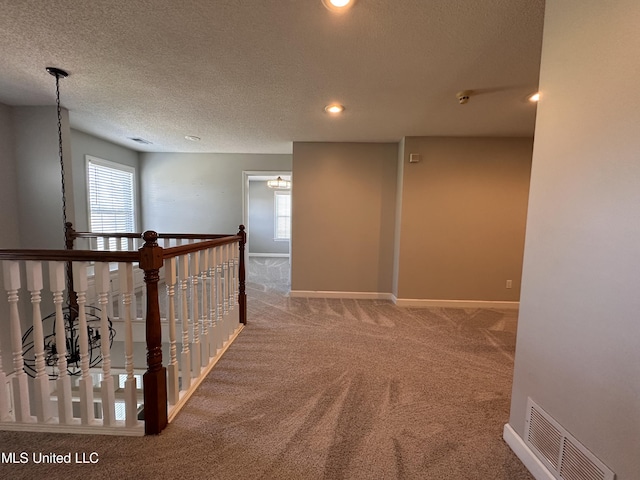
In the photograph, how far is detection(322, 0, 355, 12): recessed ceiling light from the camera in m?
1.39

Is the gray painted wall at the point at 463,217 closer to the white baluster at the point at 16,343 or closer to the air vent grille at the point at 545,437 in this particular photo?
the air vent grille at the point at 545,437

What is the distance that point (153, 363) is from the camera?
1521mm

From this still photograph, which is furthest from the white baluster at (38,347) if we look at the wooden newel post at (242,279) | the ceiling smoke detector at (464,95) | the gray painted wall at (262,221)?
the gray painted wall at (262,221)

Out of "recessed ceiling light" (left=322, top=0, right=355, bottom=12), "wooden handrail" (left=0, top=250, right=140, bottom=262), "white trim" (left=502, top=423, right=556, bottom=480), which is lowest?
"white trim" (left=502, top=423, right=556, bottom=480)

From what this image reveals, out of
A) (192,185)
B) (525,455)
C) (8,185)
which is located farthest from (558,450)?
(192,185)

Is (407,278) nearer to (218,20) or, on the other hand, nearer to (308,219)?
(308,219)

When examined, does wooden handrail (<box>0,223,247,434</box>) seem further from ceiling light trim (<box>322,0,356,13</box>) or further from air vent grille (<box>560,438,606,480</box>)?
air vent grille (<box>560,438,606,480</box>)

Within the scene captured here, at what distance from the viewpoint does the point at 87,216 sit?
13.3ft

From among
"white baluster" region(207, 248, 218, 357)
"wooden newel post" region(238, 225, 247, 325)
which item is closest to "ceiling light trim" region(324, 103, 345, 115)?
"wooden newel post" region(238, 225, 247, 325)

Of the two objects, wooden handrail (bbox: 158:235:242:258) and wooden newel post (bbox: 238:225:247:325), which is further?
wooden newel post (bbox: 238:225:247:325)

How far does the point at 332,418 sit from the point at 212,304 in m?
1.25

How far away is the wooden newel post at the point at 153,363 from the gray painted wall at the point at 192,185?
3.79 m

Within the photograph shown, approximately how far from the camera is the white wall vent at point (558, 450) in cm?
106

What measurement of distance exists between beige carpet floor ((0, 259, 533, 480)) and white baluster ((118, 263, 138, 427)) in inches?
5.3
